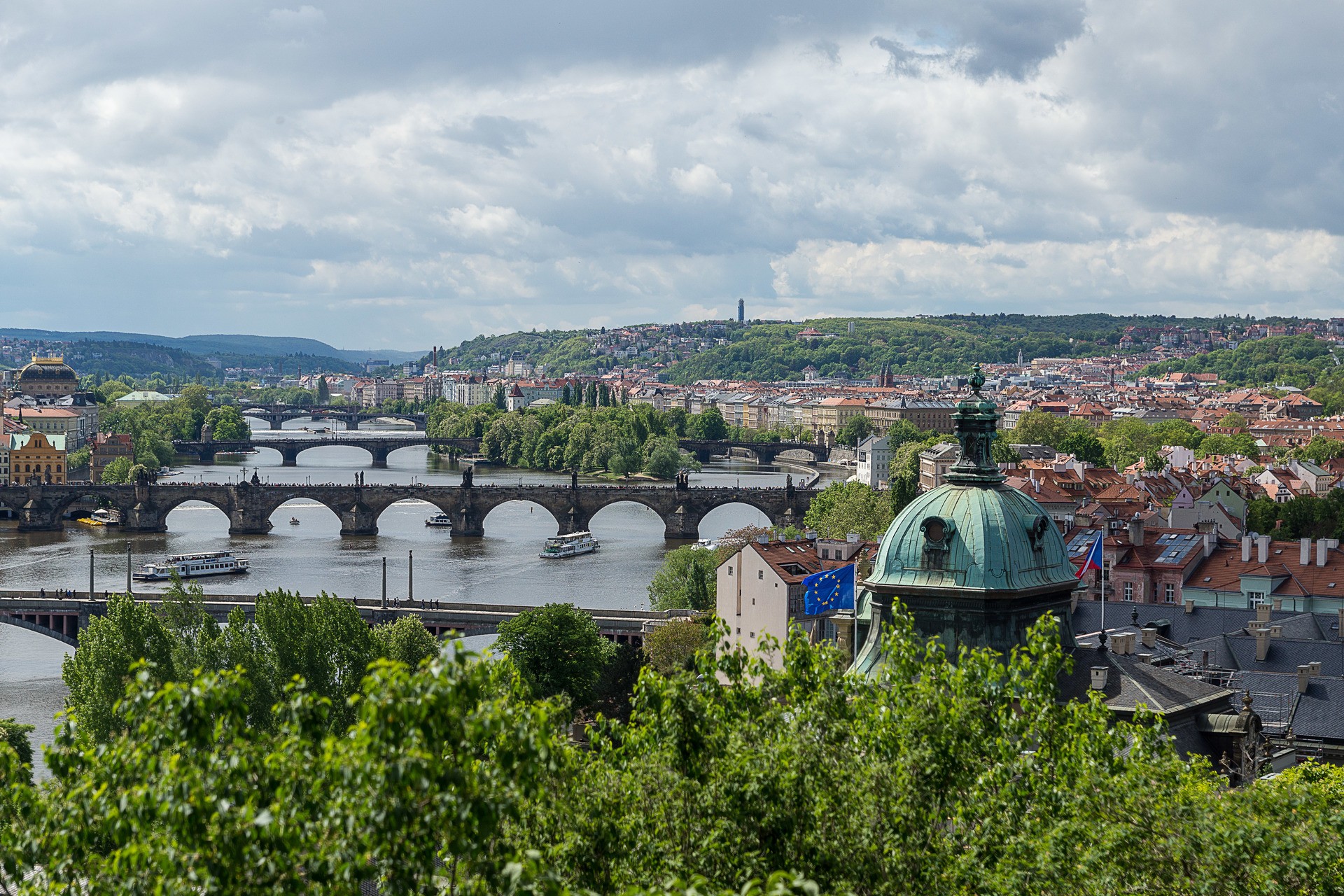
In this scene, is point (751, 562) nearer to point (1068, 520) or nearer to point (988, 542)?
point (1068, 520)

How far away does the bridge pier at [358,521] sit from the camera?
8806 cm

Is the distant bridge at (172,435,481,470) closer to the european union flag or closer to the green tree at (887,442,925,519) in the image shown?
the green tree at (887,442,925,519)

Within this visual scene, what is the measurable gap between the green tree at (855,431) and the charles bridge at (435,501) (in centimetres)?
6323

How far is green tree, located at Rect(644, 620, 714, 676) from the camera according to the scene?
39375 millimetres

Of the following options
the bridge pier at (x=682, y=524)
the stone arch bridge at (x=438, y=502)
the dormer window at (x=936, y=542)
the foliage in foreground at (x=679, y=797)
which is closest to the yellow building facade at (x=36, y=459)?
the stone arch bridge at (x=438, y=502)

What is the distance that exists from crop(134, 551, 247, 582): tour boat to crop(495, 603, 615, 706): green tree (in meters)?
32.6

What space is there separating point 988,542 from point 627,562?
5762 cm

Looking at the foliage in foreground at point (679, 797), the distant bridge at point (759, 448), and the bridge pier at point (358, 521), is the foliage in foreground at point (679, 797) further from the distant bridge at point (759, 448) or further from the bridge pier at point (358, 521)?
the distant bridge at point (759, 448)

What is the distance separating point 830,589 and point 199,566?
4728 centimetres

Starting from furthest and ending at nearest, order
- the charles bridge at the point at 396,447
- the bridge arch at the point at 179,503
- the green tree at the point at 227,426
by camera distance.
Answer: the green tree at the point at 227,426
the charles bridge at the point at 396,447
the bridge arch at the point at 179,503

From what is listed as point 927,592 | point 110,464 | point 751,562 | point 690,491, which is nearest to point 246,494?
point 690,491

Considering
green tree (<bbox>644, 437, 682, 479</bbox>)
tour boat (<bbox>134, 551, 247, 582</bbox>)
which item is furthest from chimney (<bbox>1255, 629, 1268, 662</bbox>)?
green tree (<bbox>644, 437, 682, 479</bbox>)

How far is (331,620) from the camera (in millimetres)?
34812

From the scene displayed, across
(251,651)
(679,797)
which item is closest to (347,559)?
(251,651)
